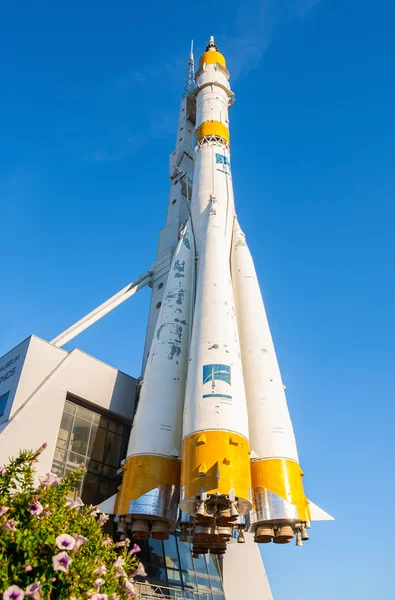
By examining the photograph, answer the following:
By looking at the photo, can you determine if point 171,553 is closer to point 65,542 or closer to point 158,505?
point 158,505

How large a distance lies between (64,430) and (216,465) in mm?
6849

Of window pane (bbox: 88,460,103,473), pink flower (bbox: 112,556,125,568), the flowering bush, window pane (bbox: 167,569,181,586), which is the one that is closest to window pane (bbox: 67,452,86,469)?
window pane (bbox: 88,460,103,473)

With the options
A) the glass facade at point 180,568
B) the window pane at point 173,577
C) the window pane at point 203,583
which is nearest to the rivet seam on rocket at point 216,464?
the glass facade at point 180,568

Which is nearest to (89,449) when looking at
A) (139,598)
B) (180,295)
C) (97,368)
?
(97,368)

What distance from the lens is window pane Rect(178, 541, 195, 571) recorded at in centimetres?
1631

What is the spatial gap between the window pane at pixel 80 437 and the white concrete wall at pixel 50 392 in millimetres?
791

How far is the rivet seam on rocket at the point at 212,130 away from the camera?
76.6 ft

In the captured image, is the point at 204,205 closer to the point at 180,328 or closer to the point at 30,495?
the point at 180,328

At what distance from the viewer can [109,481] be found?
16.7 m

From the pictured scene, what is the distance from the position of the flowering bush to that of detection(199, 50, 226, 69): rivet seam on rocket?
26.6m

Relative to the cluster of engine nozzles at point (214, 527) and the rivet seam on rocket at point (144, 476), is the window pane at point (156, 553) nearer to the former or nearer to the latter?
the cluster of engine nozzles at point (214, 527)

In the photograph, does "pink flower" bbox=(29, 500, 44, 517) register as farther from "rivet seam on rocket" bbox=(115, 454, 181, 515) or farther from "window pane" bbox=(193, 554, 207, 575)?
"window pane" bbox=(193, 554, 207, 575)

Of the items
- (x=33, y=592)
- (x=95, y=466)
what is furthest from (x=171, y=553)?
(x=33, y=592)

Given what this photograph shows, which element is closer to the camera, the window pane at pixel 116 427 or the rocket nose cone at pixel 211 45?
the window pane at pixel 116 427
